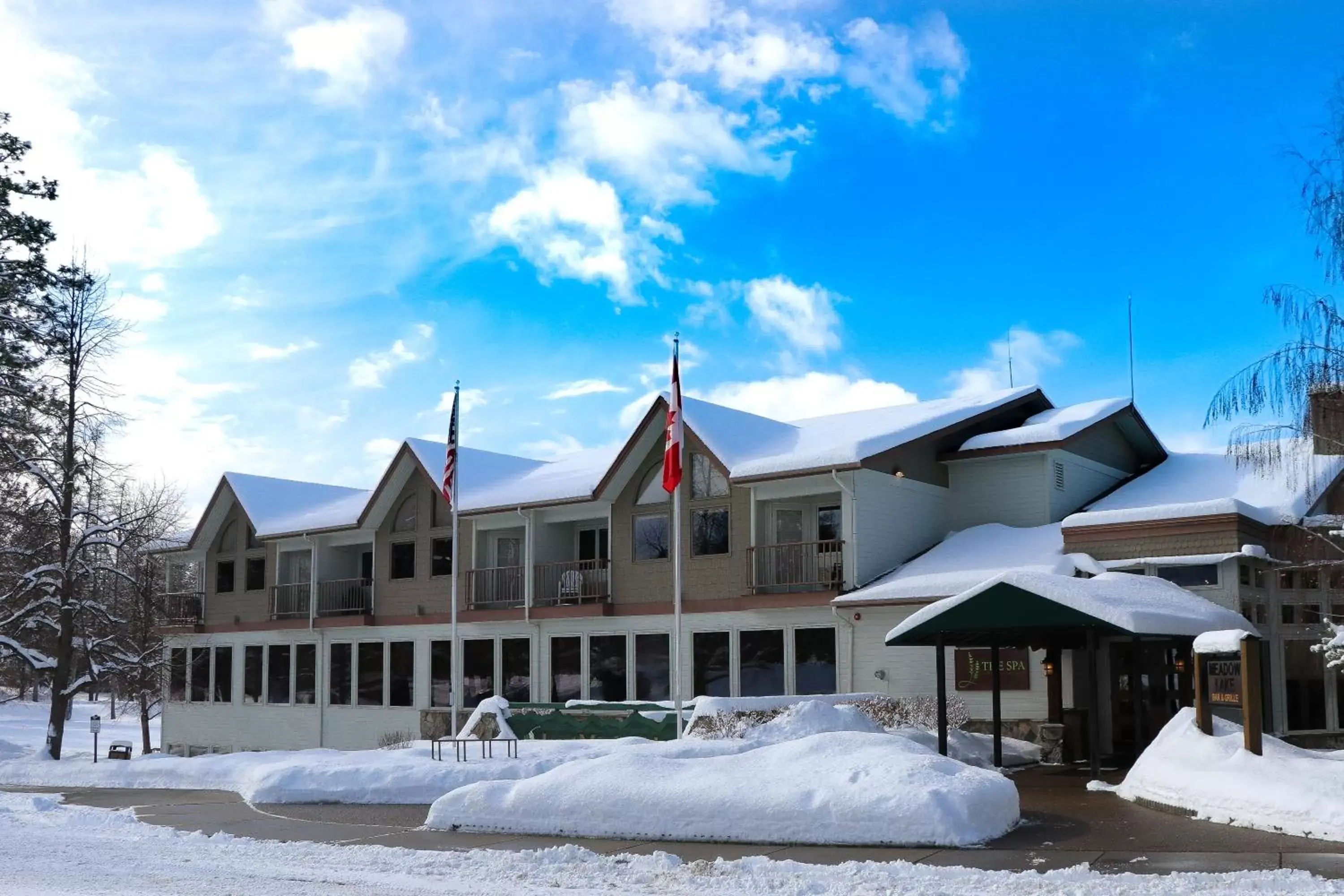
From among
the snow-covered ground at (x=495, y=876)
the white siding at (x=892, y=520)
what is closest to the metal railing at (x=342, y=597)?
the white siding at (x=892, y=520)

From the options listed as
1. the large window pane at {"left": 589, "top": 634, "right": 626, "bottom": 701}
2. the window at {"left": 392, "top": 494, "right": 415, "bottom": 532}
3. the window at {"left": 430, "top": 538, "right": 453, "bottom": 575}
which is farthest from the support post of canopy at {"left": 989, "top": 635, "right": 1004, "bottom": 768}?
the window at {"left": 392, "top": 494, "right": 415, "bottom": 532}

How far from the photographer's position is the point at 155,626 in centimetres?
3900

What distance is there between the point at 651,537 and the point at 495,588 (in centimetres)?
448

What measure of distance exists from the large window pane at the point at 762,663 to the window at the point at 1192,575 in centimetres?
720

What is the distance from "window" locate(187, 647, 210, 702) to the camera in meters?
37.2

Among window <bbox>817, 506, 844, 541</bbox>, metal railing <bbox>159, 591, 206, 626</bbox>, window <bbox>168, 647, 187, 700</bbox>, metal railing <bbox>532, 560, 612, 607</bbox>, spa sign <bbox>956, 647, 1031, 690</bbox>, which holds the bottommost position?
window <bbox>168, 647, 187, 700</bbox>

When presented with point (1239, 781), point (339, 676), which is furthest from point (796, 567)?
point (339, 676)

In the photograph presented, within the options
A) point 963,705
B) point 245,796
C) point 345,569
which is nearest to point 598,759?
point 245,796

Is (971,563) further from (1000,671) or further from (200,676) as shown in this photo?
(200,676)

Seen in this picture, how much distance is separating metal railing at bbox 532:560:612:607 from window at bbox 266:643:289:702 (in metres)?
9.41

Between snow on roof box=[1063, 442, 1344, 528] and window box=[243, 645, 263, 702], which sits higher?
snow on roof box=[1063, 442, 1344, 528]

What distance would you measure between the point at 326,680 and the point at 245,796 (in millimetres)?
16359

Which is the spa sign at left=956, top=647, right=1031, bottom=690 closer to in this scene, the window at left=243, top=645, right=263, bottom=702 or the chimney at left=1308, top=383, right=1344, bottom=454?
the chimney at left=1308, top=383, right=1344, bottom=454

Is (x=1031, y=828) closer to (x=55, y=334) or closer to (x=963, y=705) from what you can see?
(x=963, y=705)
